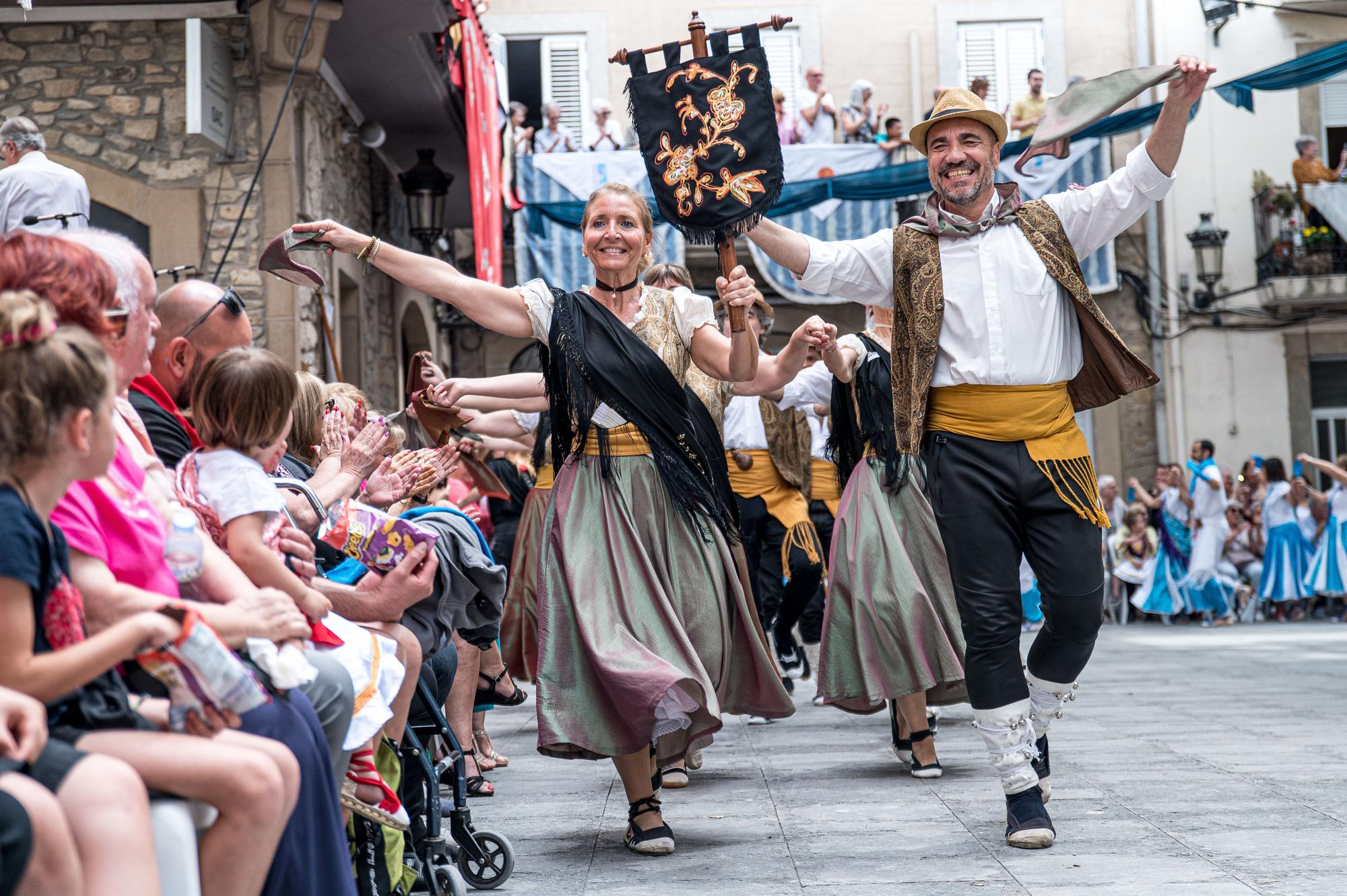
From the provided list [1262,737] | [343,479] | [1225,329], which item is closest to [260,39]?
[343,479]

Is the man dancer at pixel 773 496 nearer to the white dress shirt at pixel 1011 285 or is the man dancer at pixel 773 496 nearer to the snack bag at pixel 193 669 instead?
the white dress shirt at pixel 1011 285

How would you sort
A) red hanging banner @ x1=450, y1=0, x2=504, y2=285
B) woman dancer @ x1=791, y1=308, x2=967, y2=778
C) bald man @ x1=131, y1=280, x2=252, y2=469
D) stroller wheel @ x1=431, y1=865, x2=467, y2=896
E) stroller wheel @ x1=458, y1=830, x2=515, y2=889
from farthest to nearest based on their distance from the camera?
1. red hanging banner @ x1=450, y1=0, x2=504, y2=285
2. woman dancer @ x1=791, y1=308, x2=967, y2=778
3. stroller wheel @ x1=458, y1=830, x2=515, y2=889
4. stroller wheel @ x1=431, y1=865, x2=467, y2=896
5. bald man @ x1=131, y1=280, x2=252, y2=469

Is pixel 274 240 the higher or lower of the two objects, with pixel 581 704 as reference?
higher

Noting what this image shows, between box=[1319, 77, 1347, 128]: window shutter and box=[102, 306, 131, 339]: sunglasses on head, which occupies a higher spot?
box=[1319, 77, 1347, 128]: window shutter

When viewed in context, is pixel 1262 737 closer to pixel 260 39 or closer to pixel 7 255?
pixel 7 255

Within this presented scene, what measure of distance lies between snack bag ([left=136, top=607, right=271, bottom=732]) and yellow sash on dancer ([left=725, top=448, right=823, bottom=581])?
225 inches

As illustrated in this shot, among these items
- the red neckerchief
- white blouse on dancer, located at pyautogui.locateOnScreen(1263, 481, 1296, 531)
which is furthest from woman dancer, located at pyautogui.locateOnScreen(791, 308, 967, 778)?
white blouse on dancer, located at pyautogui.locateOnScreen(1263, 481, 1296, 531)

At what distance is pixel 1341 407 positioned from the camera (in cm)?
2195

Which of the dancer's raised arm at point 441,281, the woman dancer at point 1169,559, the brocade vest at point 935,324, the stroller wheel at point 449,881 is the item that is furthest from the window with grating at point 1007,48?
the stroller wheel at point 449,881

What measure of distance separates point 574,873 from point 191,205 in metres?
6.80

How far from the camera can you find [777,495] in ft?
26.5

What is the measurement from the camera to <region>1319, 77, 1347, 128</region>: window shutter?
71.4ft

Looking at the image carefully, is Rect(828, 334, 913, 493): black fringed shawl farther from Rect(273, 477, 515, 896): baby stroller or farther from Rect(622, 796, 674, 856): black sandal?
Rect(273, 477, 515, 896): baby stroller

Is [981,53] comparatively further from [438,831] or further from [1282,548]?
[438,831]
